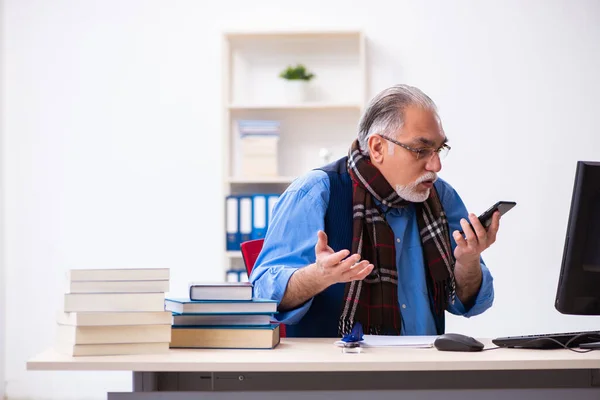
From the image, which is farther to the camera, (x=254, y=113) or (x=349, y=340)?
(x=254, y=113)

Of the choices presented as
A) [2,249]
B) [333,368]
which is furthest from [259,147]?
[333,368]

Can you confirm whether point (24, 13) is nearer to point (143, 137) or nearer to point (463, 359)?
point (143, 137)

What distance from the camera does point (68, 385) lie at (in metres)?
4.36

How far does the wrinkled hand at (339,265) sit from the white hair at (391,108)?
1.96ft

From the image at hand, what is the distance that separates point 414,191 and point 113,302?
3.26 feet

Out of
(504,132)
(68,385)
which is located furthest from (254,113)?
(68,385)

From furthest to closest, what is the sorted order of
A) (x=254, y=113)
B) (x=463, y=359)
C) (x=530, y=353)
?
(x=254, y=113), (x=530, y=353), (x=463, y=359)

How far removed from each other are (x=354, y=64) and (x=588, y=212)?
2.62 meters

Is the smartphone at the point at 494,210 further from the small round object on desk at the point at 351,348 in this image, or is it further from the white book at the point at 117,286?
the white book at the point at 117,286


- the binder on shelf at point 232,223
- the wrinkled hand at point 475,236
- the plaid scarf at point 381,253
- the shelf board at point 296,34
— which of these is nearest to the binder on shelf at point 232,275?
the binder on shelf at point 232,223

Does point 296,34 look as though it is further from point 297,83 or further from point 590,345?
point 590,345

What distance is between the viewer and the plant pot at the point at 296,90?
13.6ft

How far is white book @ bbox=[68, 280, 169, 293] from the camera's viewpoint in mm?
1706

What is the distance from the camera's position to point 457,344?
179cm
